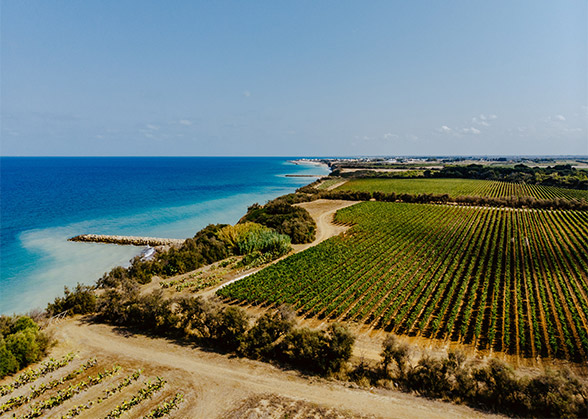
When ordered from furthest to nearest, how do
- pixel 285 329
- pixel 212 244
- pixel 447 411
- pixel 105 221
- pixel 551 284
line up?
pixel 105 221 < pixel 212 244 < pixel 551 284 < pixel 285 329 < pixel 447 411

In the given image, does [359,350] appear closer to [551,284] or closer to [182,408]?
[182,408]

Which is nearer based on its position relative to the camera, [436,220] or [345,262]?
[345,262]

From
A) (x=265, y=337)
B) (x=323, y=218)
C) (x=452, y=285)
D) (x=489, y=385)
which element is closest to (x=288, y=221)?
(x=323, y=218)

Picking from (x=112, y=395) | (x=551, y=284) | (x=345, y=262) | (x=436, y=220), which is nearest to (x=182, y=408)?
(x=112, y=395)

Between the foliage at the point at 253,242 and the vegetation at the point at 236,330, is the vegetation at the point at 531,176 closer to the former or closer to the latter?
the foliage at the point at 253,242

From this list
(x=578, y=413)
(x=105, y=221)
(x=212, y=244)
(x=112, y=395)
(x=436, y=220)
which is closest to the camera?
(x=578, y=413)

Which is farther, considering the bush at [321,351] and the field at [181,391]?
the bush at [321,351]

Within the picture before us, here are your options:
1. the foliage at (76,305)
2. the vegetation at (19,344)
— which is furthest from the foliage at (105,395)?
the foliage at (76,305)
